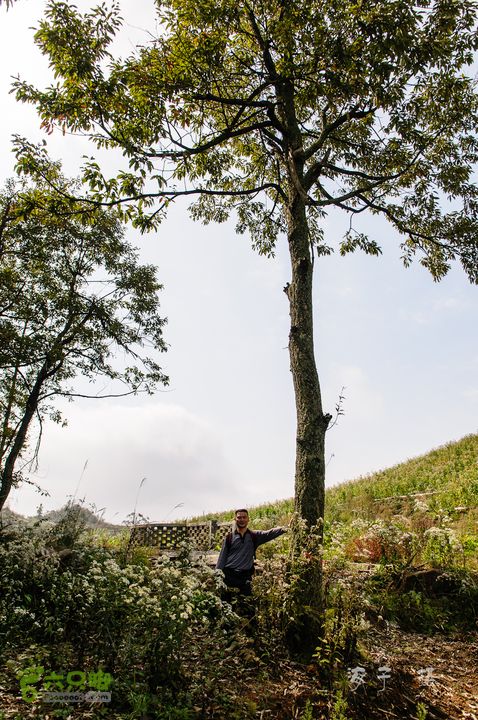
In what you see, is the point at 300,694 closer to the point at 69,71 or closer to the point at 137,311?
the point at 69,71

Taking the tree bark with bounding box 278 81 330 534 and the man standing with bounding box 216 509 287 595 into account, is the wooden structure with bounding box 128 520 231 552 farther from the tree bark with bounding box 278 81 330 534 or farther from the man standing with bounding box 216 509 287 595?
the tree bark with bounding box 278 81 330 534

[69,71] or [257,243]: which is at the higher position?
[257,243]

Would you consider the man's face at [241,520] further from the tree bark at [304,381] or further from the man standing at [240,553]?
the tree bark at [304,381]

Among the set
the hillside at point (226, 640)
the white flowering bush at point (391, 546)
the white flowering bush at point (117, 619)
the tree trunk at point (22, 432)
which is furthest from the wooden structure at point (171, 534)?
the white flowering bush at point (117, 619)

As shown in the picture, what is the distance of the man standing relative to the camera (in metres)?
6.24

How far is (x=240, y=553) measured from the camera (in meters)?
6.36

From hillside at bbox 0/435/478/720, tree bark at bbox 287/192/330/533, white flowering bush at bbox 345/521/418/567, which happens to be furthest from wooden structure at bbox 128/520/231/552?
tree bark at bbox 287/192/330/533

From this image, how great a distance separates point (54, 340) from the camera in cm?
1301

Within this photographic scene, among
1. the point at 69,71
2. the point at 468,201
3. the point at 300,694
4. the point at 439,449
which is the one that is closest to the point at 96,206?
the point at 69,71

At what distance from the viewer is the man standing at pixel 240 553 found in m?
6.24

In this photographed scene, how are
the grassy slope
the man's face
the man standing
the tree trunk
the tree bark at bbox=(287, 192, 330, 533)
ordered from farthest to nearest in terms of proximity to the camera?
the grassy slope < the tree trunk < the man's face < the man standing < the tree bark at bbox=(287, 192, 330, 533)

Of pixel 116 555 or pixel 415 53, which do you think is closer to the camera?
pixel 415 53

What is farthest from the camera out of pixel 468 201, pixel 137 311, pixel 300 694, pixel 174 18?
pixel 137 311

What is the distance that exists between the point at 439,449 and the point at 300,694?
20.8 metres
